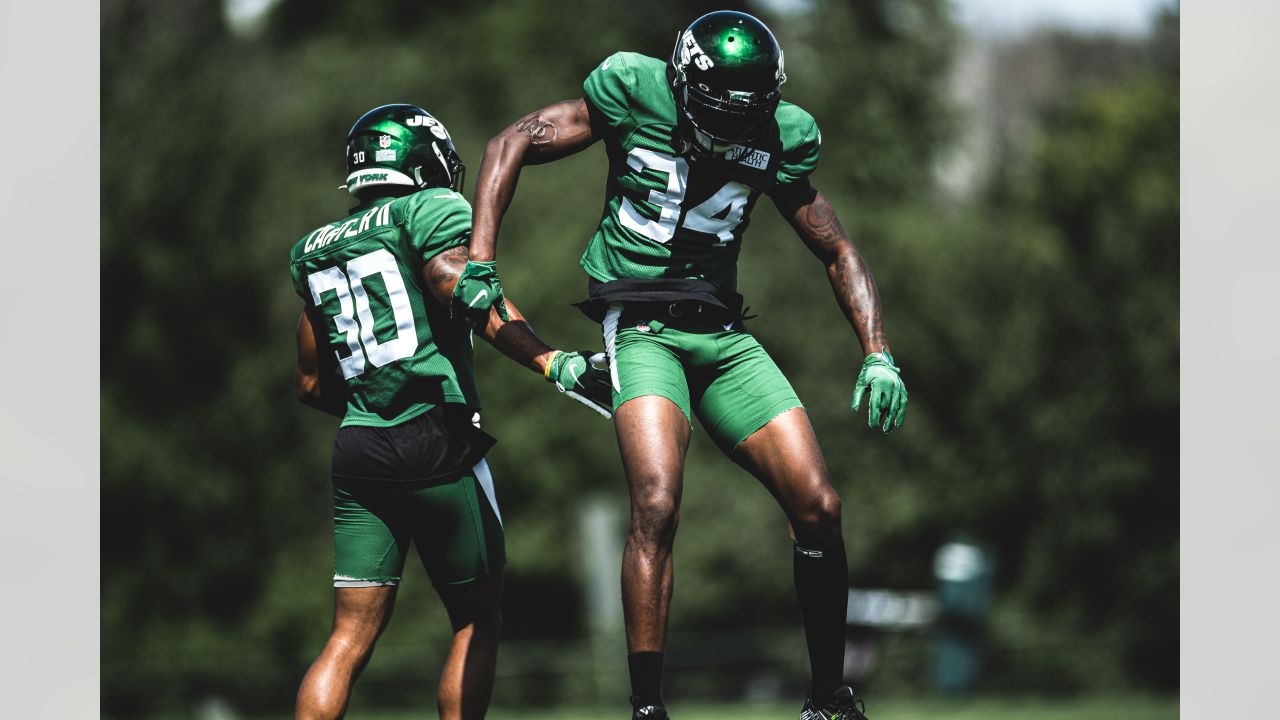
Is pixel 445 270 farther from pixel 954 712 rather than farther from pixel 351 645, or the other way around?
pixel 954 712

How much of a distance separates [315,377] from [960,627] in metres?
22.2

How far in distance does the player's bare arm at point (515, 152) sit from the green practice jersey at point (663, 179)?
0.36 feet

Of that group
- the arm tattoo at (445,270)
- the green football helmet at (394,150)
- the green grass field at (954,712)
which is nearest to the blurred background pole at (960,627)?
the green grass field at (954,712)

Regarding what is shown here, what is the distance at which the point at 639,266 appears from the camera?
699cm

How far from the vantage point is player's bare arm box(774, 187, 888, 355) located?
7.14 metres

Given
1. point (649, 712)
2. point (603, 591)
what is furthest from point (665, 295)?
point (603, 591)

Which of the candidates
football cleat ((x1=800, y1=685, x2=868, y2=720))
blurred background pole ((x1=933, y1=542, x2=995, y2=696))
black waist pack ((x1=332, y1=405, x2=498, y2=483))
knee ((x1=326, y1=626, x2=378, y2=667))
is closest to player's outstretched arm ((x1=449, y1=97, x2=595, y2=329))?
black waist pack ((x1=332, y1=405, x2=498, y2=483))

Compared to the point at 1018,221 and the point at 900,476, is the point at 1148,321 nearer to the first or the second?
the point at 1018,221

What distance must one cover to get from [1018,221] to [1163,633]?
9.16 meters

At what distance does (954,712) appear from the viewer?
2170cm

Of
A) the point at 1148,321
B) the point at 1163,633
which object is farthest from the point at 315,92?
the point at 1163,633

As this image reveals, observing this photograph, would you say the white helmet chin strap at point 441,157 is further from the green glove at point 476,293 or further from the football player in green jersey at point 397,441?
the green glove at point 476,293

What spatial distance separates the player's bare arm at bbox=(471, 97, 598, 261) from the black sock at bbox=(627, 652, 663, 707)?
5.78 ft

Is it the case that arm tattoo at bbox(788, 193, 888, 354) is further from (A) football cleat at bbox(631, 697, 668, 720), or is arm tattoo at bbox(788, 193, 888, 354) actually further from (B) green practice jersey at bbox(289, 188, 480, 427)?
(A) football cleat at bbox(631, 697, 668, 720)
